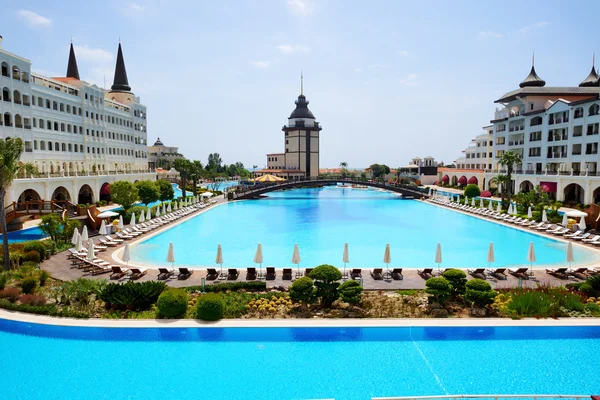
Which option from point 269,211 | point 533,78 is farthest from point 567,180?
point 269,211

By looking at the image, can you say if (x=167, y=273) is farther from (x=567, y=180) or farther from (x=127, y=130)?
(x=127, y=130)

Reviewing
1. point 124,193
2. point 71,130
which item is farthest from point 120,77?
point 124,193

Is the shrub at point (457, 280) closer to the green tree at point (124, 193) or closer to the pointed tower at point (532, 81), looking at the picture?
the green tree at point (124, 193)

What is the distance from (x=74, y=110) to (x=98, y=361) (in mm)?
42013

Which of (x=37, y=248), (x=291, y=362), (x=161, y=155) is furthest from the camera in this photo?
(x=161, y=155)

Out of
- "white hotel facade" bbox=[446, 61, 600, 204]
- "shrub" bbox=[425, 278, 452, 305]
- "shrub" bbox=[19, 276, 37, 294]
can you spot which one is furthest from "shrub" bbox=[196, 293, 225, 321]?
"white hotel facade" bbox=[446, 61, 600, 204]

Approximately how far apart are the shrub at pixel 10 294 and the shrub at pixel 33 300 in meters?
0.37

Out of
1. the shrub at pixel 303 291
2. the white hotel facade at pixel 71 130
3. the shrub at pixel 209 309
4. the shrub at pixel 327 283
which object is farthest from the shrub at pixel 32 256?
the white hotel facade at pixel 71 130

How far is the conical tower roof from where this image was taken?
192 ft

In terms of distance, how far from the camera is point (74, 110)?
4516 centimetres

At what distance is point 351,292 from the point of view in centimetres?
1345

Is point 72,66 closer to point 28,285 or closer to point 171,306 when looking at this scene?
point 28,285

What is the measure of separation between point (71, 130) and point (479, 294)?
44824 millimetres

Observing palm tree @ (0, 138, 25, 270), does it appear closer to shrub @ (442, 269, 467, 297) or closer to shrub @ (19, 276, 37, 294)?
shrub @ (19, 276, 37, 294)
